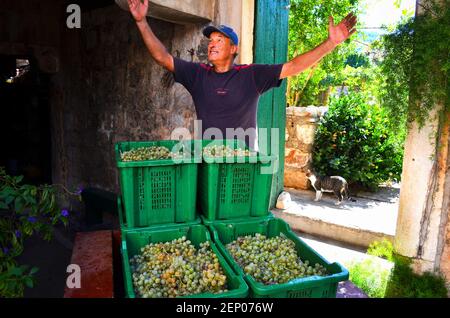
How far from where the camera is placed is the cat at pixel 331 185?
19.1 feet

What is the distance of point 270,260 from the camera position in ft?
6.44

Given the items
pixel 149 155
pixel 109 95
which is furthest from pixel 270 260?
pixel 109 95

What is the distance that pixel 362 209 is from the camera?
5.53 metres

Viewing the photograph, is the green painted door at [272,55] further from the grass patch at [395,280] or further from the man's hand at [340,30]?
the grass patch at [395,280]

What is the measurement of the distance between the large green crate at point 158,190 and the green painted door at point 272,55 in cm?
229

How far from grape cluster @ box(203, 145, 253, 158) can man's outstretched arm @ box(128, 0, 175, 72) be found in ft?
3.53

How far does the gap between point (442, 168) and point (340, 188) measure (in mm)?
2639

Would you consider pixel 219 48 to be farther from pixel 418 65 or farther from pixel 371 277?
pixel 371 277

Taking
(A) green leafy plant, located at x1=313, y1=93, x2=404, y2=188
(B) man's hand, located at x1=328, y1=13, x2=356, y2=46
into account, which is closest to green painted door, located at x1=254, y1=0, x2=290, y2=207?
(B) man's hand, located at x1=328, y1=13, x2=356, y2=46

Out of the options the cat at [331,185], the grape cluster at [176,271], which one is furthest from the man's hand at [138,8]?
the cat at [331,185]

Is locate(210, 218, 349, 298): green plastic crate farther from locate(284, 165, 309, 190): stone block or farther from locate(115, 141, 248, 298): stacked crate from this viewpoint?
locate(284, 165, 309, 190): stone block

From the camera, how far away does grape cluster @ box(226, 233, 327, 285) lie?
1.83m

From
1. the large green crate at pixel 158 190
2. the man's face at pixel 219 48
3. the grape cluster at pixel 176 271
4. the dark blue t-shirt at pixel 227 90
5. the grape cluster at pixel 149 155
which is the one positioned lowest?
the grape cluster at pixel 176 271

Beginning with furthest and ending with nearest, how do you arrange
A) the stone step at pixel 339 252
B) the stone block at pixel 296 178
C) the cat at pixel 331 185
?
1. the stone block at pixel 296 178
2. the cat at pixel 331 185
3. the stone step at pixel 339 252
